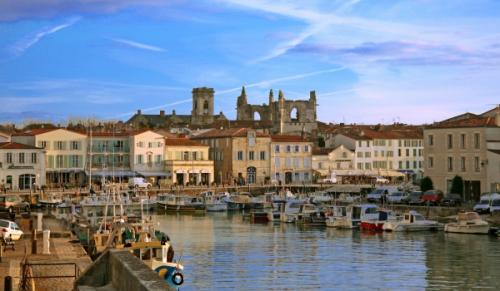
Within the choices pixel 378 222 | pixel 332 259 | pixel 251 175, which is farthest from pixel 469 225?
pixel 251 175

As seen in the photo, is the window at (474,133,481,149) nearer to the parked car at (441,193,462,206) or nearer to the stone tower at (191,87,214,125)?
the parked car at (441,193,462,206)

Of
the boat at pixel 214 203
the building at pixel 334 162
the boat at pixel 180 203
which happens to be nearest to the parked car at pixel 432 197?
the boat at pixel 214 203

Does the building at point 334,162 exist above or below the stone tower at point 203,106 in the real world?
below

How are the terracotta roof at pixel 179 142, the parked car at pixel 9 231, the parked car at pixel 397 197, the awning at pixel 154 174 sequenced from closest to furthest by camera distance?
the parked car at pixel 9 231
the parked car at pixel 397 197
the awning at pixel 154 174
the terracotta roof at pixel 179 142

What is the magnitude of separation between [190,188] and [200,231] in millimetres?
33988

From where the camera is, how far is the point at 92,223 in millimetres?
47281

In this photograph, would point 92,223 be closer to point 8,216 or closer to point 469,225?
point 8,216

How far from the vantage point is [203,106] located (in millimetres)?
158875

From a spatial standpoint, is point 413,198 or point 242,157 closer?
point 413,198

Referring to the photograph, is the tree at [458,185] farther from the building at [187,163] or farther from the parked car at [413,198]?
the building at [187,163]

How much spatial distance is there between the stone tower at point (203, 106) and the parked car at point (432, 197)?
317 feet

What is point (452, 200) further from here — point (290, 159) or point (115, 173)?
point (115, 173)

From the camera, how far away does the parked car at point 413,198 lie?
63884 mm

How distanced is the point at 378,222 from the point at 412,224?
2.40 m
